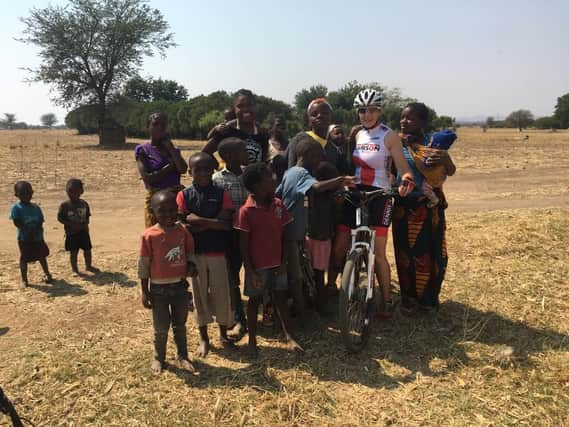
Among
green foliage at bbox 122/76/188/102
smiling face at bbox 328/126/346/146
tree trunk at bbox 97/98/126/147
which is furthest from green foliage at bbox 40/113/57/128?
smiling face at bbox 328/126/346/146

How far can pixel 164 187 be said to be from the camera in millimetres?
4785

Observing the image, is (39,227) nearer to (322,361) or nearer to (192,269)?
(192,269)

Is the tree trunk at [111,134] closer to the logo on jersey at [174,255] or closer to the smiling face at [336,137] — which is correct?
the smiling face at [336,137]

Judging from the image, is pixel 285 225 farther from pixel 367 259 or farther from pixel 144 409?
pixel 144 409

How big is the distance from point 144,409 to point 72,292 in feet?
9.15

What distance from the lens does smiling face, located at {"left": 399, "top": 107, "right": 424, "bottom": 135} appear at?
14.0 ft

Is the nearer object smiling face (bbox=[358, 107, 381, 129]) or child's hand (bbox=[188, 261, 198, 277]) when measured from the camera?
child's hand (bbox=[188, 261, 198, 277])

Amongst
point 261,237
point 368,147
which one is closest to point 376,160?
point 368,147

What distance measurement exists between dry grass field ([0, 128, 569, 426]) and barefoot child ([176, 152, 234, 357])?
447 mm

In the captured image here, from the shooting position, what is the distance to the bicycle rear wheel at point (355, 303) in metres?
3.80

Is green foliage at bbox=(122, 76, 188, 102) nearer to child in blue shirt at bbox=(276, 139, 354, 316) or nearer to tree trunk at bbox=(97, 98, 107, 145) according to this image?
tree trunk at bbox=(97, 98, 107, 145)

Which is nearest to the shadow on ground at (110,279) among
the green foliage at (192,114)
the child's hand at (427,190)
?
the child's hand at (427,190)

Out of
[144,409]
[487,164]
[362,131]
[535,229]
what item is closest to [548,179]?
[487,164]

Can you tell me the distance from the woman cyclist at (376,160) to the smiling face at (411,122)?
36 cm
